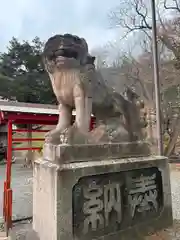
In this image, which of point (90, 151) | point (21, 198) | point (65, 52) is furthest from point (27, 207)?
point (65, 52)

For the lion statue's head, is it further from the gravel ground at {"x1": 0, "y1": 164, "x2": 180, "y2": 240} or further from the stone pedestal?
the gravel ground at {"x1": 0, "y1": 164, "x2": 180, "y2": 240}

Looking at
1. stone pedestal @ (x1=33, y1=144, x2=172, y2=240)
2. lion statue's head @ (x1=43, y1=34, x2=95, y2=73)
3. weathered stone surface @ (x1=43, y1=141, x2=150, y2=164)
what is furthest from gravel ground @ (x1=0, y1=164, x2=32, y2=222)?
lion statue's head @ (x1=43, y1=34, x2=95, y2=73)

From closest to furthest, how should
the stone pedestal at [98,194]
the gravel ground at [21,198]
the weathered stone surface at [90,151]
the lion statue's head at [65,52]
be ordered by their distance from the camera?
the stone pedestal at [98,194]
the weathered stone surface at [90,151]
the lion statue's head at [65,52]
the gravel ground at [21,198]

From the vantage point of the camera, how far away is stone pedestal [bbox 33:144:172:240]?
7.68 feet

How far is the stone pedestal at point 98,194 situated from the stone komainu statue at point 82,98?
0.18 meters

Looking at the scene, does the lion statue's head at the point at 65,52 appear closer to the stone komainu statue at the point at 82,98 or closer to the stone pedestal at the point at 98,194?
the stone komainu statue at the point at 82,98

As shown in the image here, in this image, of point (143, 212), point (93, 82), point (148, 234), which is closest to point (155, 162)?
point (143, 212)

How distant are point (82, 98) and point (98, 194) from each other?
113 centimetres

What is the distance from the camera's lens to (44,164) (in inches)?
101

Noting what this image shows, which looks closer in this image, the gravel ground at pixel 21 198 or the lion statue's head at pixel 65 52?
the lion statue's head at pixel 65 52

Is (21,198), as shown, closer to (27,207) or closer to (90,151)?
(27,207)

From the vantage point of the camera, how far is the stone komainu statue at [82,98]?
2666 millimetres

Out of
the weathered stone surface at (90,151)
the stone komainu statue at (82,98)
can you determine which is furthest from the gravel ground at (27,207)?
the stone komainu statue at (82,98)

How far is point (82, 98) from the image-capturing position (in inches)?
108
